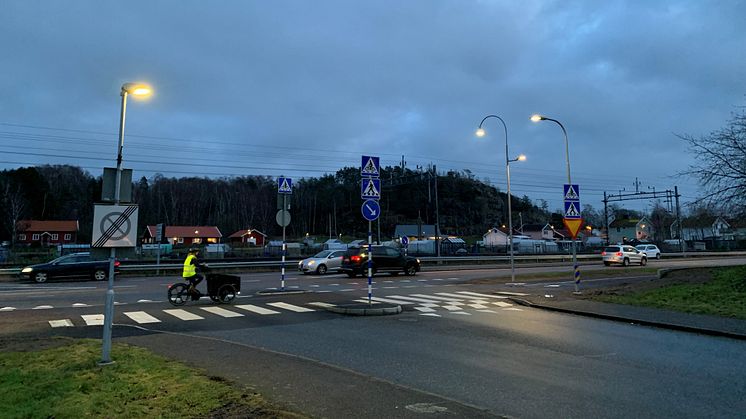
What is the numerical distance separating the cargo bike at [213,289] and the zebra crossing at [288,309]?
2.52 feet

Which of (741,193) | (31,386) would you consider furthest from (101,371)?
(741,193)

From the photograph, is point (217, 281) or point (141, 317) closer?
point (141, 317)

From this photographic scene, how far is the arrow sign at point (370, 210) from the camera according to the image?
14.2 meters

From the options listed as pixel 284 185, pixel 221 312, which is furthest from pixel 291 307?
pixel 284 185

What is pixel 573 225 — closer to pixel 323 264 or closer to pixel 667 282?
pixel 667 282

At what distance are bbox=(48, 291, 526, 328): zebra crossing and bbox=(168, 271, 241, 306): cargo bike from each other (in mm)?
769

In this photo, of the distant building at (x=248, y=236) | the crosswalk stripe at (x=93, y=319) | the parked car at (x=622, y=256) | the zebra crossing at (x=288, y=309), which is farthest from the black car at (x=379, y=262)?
the distant building at (x=248, y=236)

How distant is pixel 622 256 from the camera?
41.1 meters

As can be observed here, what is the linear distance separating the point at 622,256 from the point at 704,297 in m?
28.3

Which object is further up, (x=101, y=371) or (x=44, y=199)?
(x=44, y=199)

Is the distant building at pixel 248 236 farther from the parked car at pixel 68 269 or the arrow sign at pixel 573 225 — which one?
the arrow sign at pixel 573 225

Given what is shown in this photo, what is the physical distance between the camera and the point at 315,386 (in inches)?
246

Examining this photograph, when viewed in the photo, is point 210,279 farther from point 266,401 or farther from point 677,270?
point 677,270

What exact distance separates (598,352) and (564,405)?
3.59 m
